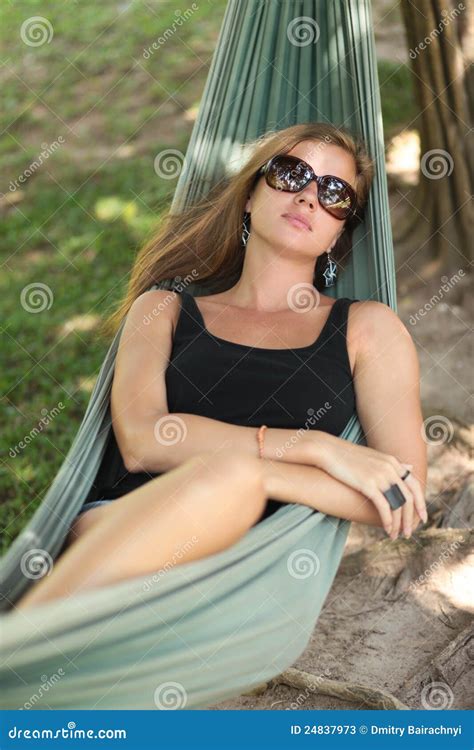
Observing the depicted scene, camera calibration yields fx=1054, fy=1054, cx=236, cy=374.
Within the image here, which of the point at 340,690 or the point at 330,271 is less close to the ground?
the point at 330,271

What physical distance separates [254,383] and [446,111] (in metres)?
1.87

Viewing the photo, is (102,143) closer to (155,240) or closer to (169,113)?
(169,113)

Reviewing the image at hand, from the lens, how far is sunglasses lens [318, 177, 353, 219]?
2553mm

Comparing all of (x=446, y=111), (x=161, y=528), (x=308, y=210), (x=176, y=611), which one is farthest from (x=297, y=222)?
(x=446, y=111)

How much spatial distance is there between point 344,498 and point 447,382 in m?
1.71

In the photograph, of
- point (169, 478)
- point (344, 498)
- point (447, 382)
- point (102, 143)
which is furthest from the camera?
point (102, 143)

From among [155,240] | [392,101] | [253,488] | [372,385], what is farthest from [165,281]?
[392,101]

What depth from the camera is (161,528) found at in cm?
194

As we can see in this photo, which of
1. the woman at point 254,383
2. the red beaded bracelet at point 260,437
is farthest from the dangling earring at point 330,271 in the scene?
the red beaded bracelet at point 260,437

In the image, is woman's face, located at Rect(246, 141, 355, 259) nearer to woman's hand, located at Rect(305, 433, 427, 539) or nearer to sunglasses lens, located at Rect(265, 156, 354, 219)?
sunglasses lens, located at Rect(265, 156, 354, 219)

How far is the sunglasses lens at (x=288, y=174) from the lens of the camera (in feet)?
8.39

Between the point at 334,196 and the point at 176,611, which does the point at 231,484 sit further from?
the point at 334,196

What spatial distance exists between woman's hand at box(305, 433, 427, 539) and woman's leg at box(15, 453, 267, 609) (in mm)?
196

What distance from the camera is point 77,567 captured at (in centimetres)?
193
